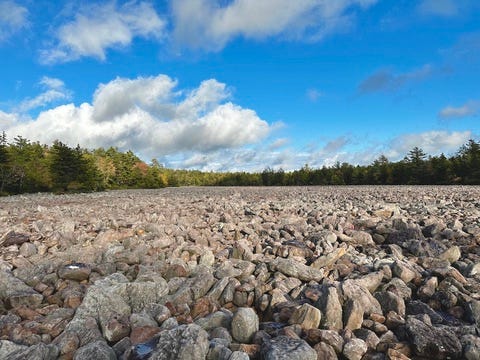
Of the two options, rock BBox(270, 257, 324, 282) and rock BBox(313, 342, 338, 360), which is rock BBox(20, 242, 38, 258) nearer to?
rock BBox(270, 257, 324, 282)

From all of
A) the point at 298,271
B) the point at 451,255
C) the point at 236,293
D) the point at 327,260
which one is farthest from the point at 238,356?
the point at 451,255

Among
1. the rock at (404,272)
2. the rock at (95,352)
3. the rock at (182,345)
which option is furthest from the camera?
the rock at (404,272)

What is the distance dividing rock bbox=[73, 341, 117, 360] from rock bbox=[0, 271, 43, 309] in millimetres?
1562

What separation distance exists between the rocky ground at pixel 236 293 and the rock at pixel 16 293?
0.06 feet

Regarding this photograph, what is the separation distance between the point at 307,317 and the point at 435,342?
1.17 m

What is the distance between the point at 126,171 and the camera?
5538cm

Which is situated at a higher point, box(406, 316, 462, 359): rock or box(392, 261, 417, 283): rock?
box(392, 261, 417, 283): rock

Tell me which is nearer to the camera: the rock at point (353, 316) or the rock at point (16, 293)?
the rock at point (353, 316)

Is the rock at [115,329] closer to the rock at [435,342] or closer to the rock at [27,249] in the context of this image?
the rock at [435,342]

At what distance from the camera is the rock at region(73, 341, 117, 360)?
276cm

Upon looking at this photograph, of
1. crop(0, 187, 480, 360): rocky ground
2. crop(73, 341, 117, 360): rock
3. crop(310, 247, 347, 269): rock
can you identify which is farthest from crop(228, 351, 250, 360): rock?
crop(310, 247, 347, 269): rock

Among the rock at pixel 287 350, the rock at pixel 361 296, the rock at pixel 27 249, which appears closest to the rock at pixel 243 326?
the rock at pixel 287 350

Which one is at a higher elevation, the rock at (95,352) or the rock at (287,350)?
the rock at (287,350)

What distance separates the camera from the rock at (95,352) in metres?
2.76
